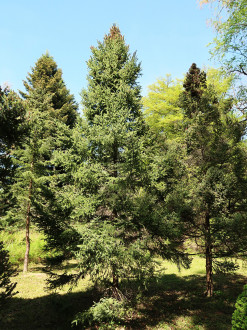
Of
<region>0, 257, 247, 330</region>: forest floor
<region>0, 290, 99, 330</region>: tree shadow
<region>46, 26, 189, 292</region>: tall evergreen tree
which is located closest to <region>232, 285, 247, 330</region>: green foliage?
<region>0, 257, 247, 330</region>: forest floor

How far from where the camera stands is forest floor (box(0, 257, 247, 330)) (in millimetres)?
7398

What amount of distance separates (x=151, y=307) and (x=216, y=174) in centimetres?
653

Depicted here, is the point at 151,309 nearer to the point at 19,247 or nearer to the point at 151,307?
the point at 151,307

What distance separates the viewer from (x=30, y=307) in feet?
29.1

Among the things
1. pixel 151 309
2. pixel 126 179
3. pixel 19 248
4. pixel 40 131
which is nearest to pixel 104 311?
pixel 151 309

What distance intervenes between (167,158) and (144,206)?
83.3 inches

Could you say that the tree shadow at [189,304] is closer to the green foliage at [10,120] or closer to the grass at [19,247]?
the green foliage at [10,120]

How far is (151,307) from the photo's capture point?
355 inches

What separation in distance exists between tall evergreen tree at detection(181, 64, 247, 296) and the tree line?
0.04 m

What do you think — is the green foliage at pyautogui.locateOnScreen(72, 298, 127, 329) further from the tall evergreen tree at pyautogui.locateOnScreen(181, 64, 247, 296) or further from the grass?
the grass

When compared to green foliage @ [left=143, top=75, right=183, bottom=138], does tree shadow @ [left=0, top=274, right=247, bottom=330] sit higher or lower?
lower

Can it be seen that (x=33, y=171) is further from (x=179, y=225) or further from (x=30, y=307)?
(x=179, y=225)

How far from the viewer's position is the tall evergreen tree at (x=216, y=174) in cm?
807

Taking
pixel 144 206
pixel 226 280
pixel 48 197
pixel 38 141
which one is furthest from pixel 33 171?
pixel 226 280
